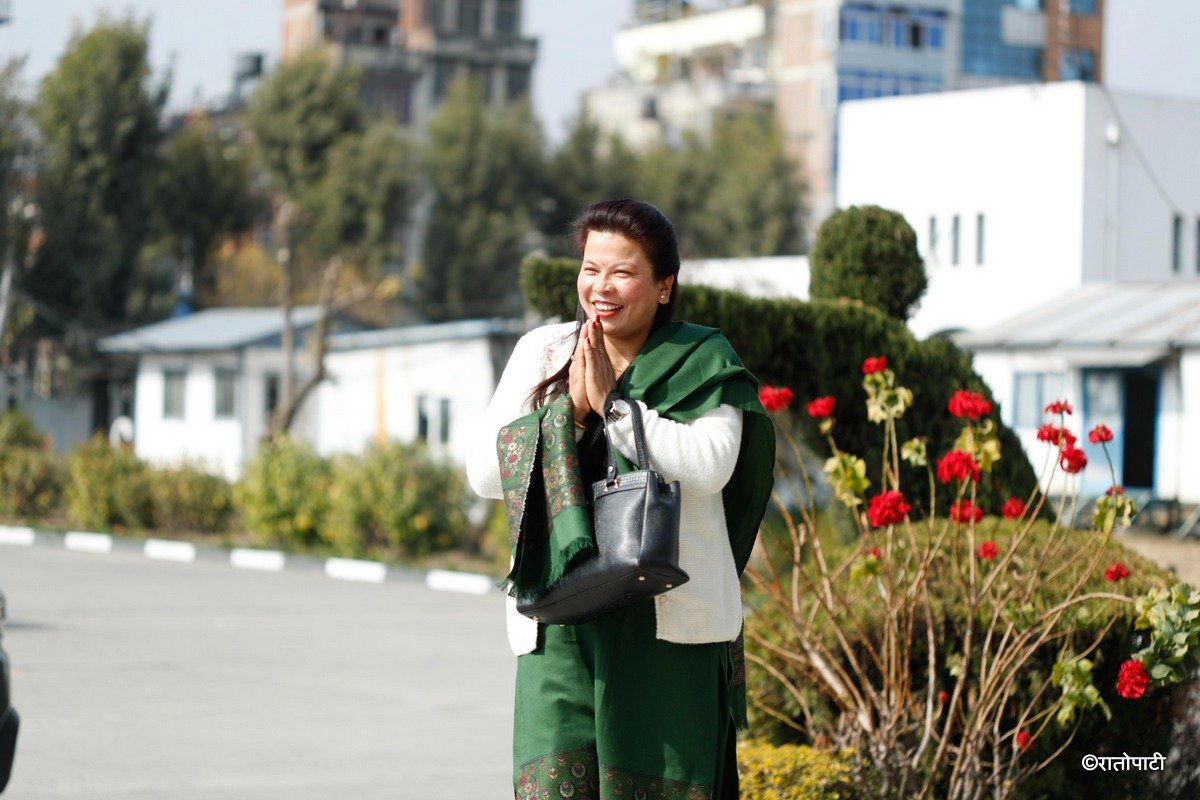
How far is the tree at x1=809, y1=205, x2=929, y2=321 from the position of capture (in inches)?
321

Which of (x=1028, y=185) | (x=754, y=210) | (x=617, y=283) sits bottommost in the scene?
(x=617, y=283)

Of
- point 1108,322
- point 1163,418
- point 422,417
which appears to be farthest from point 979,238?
point 422,417

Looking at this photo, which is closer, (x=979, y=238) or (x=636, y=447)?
(x=636, y=447)

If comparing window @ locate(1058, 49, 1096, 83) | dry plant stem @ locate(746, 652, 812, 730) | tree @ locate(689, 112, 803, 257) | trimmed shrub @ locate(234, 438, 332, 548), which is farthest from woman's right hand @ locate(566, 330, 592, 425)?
window @ locate(1058, 49, 1096, 83)

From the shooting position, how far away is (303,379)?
37094mm

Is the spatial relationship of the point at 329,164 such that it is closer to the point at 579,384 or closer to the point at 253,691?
the point at 253,691

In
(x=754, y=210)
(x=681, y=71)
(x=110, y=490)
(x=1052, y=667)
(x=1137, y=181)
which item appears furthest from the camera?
(x=681, y=71)

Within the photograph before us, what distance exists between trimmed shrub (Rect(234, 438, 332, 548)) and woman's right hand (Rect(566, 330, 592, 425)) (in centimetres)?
1933

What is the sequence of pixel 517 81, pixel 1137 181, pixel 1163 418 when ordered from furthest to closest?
1. pixel 517 81
2. pixel 1137 181
3. pixel 1163 418

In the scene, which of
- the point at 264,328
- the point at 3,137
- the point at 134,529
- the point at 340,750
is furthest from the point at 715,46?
the point at 340,750

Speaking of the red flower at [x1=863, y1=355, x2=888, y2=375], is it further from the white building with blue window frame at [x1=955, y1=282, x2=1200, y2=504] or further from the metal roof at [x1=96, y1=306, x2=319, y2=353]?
the metal roof at [x1=96, y1=306, x2=319, y2=353]

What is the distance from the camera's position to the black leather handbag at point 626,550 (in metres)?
3.45

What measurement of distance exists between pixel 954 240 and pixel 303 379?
520 inches

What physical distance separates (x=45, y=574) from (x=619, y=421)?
16173 mm
